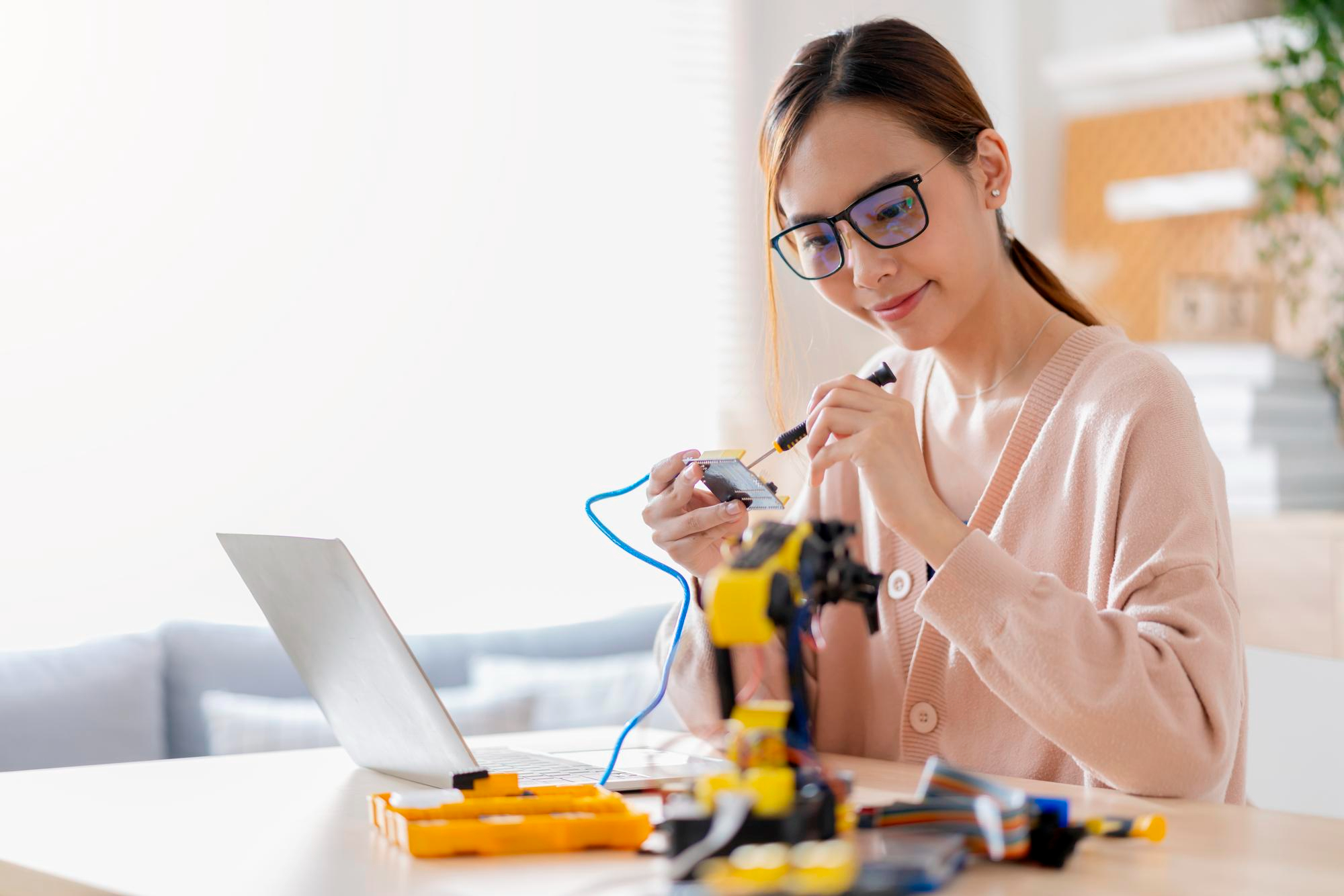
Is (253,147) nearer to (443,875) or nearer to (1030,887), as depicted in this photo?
(443,875)

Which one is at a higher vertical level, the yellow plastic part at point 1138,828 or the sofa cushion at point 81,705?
the yellow plastic part at point 1138,828

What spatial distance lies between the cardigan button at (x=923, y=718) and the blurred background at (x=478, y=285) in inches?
32.4

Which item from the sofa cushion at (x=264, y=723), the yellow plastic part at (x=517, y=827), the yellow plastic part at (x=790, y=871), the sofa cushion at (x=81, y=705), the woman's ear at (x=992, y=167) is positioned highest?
the woman's ear at (x=992, y=167)

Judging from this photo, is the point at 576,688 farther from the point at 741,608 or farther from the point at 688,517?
the point at 741,608

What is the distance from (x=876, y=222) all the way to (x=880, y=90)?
0.14m

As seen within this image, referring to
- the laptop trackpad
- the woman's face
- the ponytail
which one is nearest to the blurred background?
the ponytail

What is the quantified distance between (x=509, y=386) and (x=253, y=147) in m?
0.66

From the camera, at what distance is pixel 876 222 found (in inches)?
48.0

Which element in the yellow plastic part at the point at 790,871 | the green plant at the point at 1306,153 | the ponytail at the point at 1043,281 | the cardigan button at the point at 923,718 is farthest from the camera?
the green plant at the point at 1306,153

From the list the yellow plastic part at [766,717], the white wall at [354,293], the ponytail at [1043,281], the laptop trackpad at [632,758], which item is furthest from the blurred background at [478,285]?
the yellow plastic part at [766,717]

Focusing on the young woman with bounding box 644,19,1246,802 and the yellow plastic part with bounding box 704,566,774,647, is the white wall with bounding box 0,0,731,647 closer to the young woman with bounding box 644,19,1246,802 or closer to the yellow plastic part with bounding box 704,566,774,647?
the young woman with bounding box 644,19,1246,802

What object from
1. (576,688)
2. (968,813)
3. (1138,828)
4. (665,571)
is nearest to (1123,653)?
(1138,828)

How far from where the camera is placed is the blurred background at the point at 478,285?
2.21 meters

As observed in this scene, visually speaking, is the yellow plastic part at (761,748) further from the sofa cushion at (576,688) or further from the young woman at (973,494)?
the sofa cushion at (576,688)
